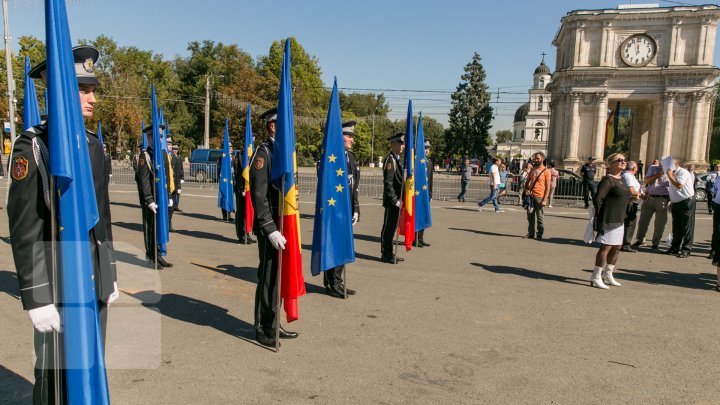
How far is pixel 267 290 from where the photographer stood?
16.3 feet

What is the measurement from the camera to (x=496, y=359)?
4730 mm

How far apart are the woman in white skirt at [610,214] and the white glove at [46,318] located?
6.89 m

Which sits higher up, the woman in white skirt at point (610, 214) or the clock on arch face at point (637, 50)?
the clock on arch face at point (637, 50)

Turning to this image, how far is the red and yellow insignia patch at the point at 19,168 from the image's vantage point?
2.57 metres

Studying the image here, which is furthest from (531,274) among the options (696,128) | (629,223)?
(696,128)

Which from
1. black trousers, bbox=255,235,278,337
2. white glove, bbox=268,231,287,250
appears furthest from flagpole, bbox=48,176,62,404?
black trousers, bbox=255,235,278,337

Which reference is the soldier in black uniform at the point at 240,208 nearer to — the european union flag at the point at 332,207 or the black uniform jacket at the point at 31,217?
the european union flag at the point at 332,207

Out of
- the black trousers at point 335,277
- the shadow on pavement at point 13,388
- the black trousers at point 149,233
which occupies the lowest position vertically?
the shadow on pavement at point 13,388

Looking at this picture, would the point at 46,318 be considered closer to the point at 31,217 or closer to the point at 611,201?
the point at 31,217

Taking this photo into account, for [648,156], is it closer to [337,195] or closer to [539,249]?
[539,249]

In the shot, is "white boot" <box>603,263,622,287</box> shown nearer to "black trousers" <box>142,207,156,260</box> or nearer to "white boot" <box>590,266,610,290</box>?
"white boot" <box>590,266,610,290</box>

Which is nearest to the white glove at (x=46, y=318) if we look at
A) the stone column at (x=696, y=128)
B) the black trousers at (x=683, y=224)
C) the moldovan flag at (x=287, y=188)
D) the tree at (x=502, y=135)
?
the moldovan flag at (x=287, y=188)

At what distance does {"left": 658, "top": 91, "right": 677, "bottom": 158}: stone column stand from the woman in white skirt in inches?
1753

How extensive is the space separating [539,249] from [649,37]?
143ft
